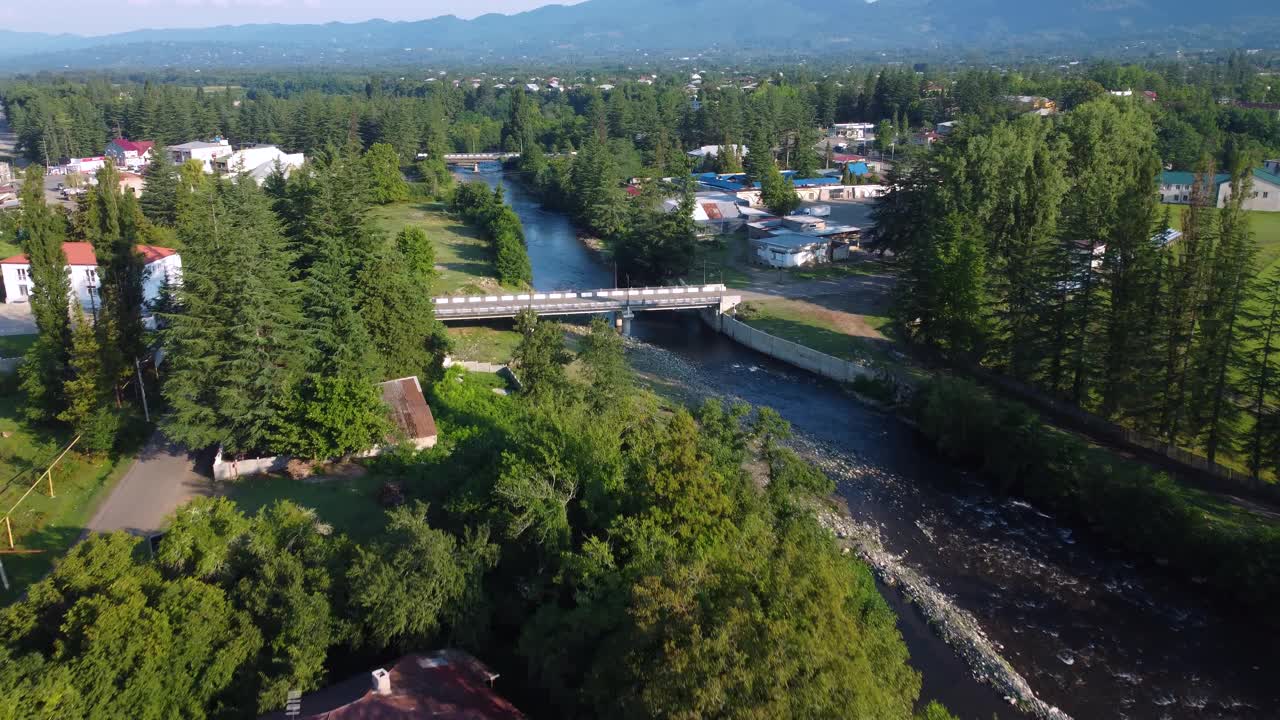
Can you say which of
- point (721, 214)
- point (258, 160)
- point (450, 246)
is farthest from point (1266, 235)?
point (258, 160)

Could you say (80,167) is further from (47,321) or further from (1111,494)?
(1111,494)

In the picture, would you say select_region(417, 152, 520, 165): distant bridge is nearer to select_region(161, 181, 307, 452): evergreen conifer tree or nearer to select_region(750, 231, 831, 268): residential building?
select_region(750, 231, 831, 268): residential building

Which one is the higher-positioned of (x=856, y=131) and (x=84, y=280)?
(x=856, y=131)

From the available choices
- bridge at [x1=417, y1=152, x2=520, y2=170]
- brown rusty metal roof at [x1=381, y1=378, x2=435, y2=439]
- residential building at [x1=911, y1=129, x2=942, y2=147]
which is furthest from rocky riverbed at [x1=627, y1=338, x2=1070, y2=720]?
bridge at [x1=417, y1=152, x2=520, y2=170]

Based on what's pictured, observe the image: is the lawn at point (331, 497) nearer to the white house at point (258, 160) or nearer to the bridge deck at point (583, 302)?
the bridge deck at point (583, 302)

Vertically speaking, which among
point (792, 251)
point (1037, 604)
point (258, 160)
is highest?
point (258, 160)

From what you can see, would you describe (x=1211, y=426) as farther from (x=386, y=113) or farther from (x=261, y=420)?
(x=386, y=113)
